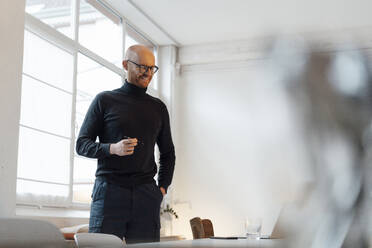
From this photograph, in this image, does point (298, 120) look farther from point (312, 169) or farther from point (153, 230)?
point (153, 230)

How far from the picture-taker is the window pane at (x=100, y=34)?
5.25m

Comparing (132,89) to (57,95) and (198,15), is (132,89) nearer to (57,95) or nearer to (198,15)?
(57,95)

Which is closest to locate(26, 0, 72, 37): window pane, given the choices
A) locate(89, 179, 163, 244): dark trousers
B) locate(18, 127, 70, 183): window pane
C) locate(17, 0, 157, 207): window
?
locate(17, 0, 157, 207): window

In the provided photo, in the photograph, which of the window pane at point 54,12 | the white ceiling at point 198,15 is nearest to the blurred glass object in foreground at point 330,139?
the window pane at point 54,12

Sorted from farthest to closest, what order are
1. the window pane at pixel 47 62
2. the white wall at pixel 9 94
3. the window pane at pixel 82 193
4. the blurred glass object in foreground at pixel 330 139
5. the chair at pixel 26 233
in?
the window pane at pixel 82 193
the window pane at pixel 47 62
the white wall at pixel 9 94
the chair at pixel 26 233
the blurred glass object in foreground at pixel 330 139

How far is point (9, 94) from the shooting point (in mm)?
3189

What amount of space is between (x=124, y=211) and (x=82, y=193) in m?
3.14

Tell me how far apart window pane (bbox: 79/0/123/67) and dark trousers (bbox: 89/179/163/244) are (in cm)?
347

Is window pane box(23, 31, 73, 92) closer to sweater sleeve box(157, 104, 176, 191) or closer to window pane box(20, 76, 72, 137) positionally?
window pane box(20, 76, 72, 137)

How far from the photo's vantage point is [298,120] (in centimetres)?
20

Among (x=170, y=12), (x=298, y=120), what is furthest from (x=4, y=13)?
(x=298, y=120)

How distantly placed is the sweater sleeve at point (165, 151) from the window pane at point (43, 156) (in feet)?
6.07

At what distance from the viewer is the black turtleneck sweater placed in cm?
198

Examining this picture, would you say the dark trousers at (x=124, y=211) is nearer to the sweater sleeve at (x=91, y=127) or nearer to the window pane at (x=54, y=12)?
the sweater sleeve at (x=91, y=127)
